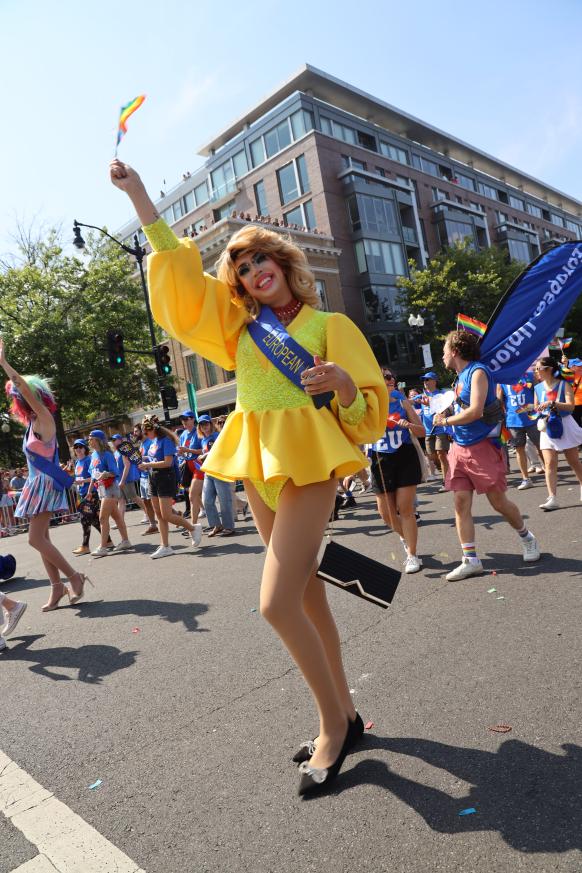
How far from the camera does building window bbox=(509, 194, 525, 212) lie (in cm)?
6023

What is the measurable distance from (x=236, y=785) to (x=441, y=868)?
89 centimetres

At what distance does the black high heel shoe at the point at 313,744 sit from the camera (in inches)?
94.4

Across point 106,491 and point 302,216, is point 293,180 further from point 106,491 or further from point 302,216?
point 106,491

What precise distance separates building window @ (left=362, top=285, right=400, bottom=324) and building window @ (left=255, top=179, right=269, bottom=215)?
28.5 feet

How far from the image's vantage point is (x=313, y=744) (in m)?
2.42

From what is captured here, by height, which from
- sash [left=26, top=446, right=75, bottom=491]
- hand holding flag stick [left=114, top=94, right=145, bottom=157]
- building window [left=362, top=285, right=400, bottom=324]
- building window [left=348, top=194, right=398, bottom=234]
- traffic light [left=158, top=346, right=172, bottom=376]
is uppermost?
building window [left=348, top=194, right=398, bottom=234]

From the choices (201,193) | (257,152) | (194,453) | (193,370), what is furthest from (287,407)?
(201,193)

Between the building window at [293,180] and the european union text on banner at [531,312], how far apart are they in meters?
33.7

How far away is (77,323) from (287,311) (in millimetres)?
26780

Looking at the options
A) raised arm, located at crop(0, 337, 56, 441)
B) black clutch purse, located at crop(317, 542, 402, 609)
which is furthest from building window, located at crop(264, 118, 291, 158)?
black clutch purse, located at crop(317, 542, 402, 609)

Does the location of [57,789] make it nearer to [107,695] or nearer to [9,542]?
[107,695]

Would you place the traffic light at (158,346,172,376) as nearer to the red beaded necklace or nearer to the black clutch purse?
the red beaded necklace

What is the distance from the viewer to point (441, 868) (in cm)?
173

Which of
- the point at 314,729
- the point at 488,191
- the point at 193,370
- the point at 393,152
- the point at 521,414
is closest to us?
the point at 314,729
